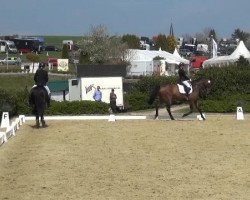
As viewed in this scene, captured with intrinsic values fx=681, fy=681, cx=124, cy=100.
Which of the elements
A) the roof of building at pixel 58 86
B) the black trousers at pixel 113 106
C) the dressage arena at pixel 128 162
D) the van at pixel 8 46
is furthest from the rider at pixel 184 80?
the van at pixel 8 46

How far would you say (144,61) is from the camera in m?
74.1

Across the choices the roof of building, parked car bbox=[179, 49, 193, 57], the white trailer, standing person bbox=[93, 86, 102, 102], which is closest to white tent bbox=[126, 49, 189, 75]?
the roof of building

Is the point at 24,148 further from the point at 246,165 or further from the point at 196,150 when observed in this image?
the point at 246,165

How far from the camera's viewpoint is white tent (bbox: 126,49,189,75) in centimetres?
7200

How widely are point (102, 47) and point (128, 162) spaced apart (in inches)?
2908

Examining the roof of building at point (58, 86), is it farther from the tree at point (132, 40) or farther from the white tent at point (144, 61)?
the tree at point (132, 40)

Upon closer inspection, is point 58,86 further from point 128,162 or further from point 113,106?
point 128,162

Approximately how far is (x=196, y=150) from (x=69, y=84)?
2541 cm

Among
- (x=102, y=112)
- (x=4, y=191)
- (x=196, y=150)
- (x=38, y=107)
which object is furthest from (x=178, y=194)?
(x=102, y=112)

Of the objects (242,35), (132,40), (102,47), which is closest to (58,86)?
(102,47)

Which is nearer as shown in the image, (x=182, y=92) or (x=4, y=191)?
(x=4, y=191)

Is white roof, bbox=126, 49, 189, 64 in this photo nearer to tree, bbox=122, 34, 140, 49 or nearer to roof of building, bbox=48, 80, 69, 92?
roof of building, bbox=48, 80, 69, 92

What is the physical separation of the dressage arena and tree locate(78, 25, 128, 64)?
59.9 meters

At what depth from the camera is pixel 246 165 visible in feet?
46.8
